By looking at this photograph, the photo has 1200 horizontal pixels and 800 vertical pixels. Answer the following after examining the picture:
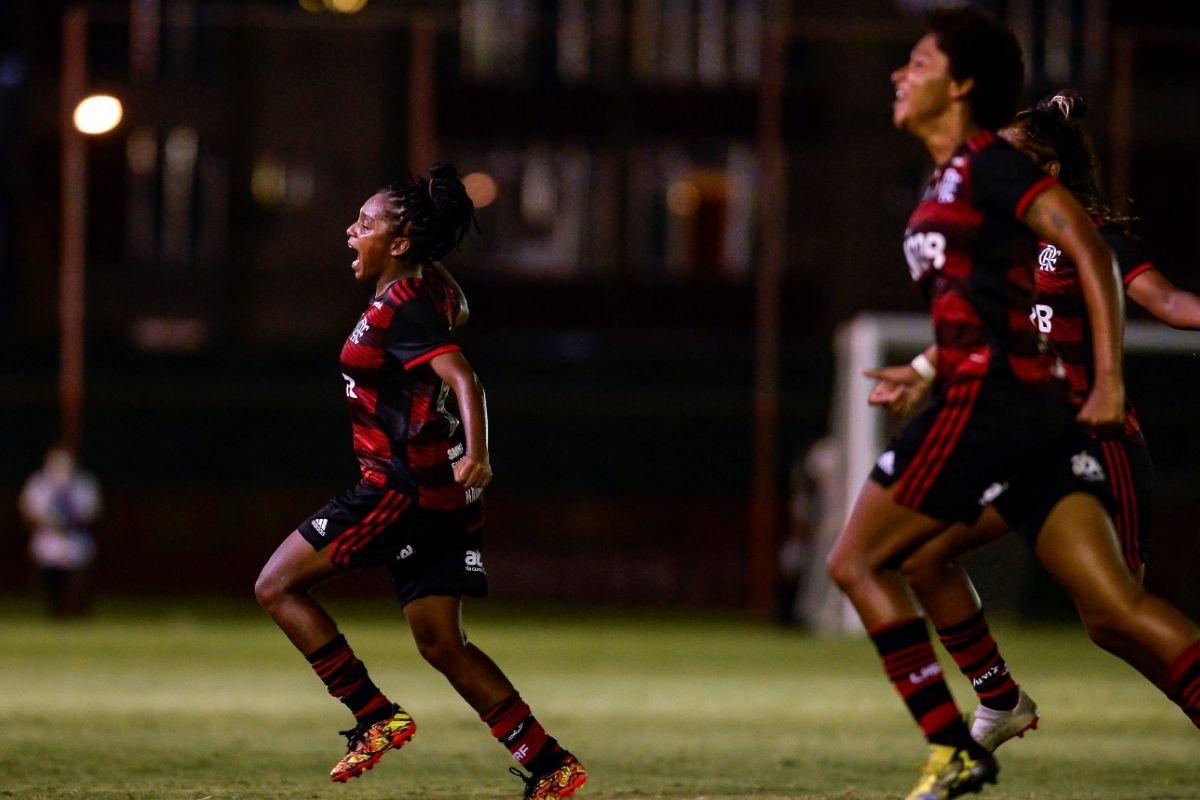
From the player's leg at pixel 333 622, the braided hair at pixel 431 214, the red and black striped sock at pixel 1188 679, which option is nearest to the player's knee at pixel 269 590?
the player's leg at pixel 333 622

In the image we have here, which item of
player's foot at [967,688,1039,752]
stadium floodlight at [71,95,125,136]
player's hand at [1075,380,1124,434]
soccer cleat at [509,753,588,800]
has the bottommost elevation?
soccer cleat at [509,753,588,800]

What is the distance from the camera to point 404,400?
6.62 meters

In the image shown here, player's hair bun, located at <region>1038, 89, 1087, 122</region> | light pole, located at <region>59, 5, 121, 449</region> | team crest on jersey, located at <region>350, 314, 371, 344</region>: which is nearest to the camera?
team crest on jersey, located at <region>350, 314, 371, 344</region>

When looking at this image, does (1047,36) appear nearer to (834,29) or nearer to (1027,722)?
(834,29)

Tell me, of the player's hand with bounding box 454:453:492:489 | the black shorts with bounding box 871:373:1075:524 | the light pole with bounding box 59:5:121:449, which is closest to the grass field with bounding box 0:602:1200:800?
the player's hand with bounding box 454:453:492:489

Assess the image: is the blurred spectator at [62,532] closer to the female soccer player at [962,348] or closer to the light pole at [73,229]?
the light pole at [73,229]

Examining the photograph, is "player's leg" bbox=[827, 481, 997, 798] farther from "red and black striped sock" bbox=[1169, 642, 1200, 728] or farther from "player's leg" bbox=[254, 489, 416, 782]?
"player's leg" bbox=[254, 489, 416, 782]

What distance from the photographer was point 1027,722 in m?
6.81

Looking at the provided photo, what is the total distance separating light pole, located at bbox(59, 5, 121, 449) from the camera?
2292 cm

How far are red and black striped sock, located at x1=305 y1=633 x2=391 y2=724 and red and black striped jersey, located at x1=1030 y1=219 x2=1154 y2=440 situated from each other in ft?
8.41

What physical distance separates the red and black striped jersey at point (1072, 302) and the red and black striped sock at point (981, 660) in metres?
0.84

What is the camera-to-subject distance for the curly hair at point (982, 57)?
→ 5.66 meters

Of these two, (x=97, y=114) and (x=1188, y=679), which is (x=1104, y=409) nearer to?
(x=1188, y=679)

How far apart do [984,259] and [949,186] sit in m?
0.23
